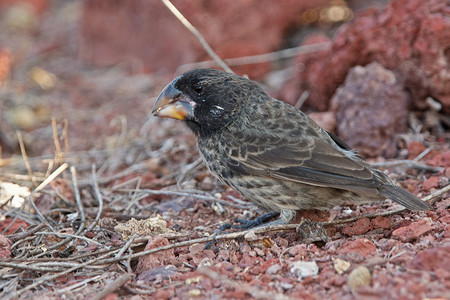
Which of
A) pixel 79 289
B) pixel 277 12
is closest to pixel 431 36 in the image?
pixel 277 12

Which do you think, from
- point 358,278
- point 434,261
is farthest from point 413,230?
point 358,278

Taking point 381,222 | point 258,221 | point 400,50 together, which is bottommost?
point 258,221

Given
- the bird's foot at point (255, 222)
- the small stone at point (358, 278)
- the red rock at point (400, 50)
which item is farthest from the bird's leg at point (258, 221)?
the red rock at point (400, 50)

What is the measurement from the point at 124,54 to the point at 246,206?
15.5 feet

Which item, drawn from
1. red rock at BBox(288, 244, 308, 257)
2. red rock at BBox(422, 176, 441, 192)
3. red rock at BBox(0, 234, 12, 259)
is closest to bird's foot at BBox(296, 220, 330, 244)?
red rock at BBox(288, 244, 308, 257)

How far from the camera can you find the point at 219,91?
410cm

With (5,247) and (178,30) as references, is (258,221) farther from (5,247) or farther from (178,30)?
(178,30)

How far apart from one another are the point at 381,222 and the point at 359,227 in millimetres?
171

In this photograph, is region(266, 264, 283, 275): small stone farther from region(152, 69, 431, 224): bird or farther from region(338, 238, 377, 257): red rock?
region(152, 69, 431, 224): bird

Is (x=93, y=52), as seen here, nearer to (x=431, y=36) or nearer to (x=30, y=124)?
(x=30, y=124)

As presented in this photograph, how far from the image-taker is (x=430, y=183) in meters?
4.20

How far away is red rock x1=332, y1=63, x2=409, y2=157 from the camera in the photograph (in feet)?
16.7

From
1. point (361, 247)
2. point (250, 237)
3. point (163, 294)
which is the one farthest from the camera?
point (250, 237)

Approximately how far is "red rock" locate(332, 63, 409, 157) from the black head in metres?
1.43
